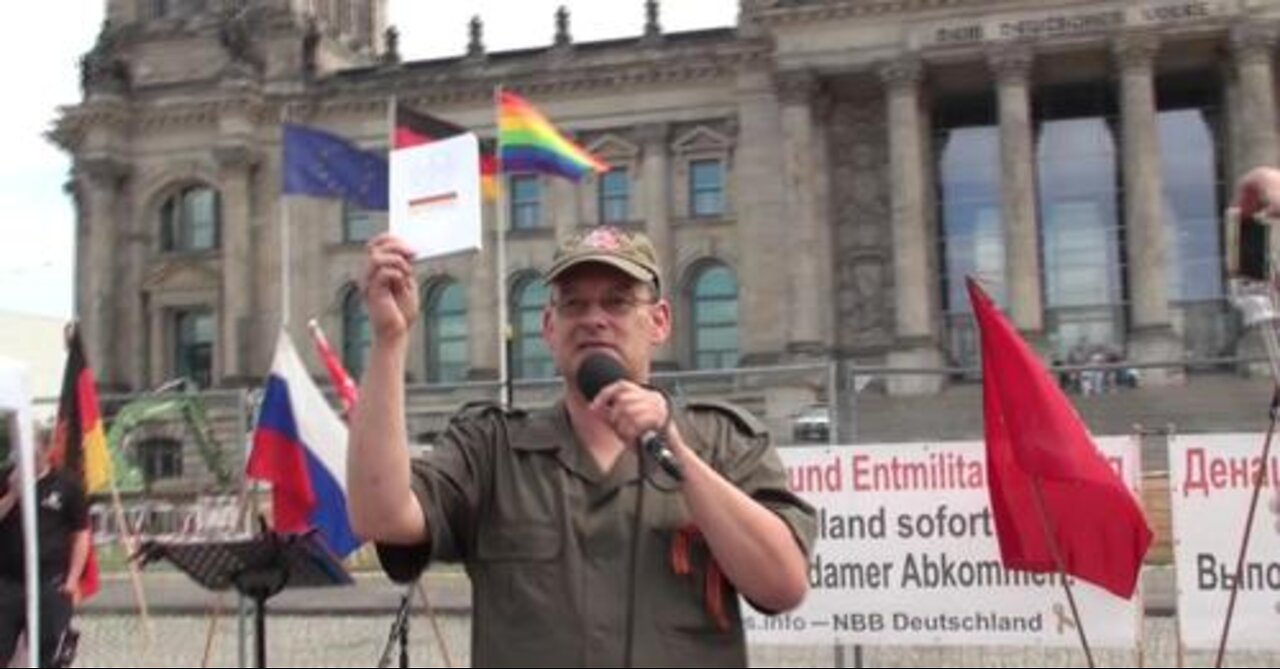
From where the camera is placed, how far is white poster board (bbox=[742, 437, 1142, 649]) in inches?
336

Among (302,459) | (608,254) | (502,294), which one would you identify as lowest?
(302,459)

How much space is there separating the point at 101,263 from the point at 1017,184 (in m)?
33.2

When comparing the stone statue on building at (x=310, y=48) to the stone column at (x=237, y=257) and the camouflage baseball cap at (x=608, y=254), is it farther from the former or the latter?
the camouflage baseball cap at (x=608, y=254)

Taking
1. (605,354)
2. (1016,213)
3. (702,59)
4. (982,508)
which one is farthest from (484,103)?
(605,354)

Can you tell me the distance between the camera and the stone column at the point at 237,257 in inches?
2184

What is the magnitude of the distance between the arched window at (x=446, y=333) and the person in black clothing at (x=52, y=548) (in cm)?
4628

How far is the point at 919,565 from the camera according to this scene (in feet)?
28.8

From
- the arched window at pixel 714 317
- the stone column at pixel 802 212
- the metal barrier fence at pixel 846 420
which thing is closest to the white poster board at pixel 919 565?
the metal barrier fence at pixel 846 420

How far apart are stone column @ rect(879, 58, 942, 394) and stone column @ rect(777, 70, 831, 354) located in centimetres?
234

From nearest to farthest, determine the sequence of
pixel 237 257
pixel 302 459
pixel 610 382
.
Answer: pixel 610 382, pixel 302 459, pixel 237 257

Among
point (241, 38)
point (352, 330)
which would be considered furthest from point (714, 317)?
point (241, 38)

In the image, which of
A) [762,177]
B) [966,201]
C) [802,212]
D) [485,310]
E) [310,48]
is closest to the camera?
[802,212]

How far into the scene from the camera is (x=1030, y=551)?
25.3 ft

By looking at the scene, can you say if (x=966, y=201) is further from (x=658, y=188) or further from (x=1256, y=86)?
(x=658, y=188)
